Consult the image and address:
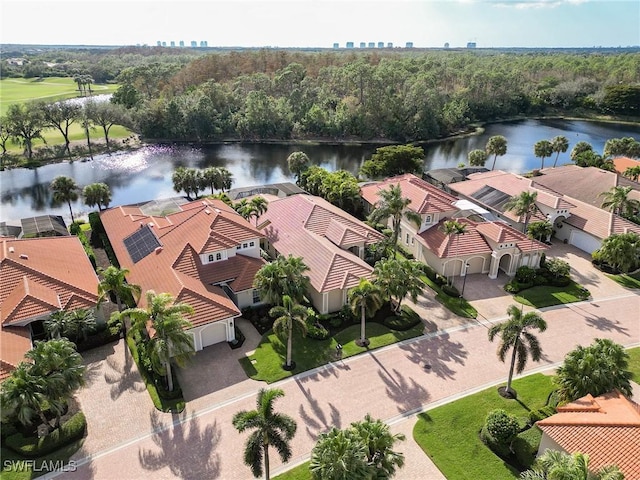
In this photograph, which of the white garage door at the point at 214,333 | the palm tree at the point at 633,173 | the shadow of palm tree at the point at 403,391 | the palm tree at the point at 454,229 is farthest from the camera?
the palm tree at the point at 633,173

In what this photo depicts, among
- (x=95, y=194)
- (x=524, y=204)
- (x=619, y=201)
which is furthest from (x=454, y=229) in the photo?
(x=95, y=194)

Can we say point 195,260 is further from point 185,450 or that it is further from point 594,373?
point 594,373

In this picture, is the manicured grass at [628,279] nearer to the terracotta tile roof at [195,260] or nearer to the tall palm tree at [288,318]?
the tall palm tree at [288,318]

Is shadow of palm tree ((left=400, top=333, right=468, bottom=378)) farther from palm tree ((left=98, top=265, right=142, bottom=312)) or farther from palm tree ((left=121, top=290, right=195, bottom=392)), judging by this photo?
palm tree ((left=98, top=265, right=142, bottom=312))

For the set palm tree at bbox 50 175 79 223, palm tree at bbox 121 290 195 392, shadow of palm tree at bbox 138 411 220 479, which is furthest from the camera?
palm tree at bbox 50 175 79 223

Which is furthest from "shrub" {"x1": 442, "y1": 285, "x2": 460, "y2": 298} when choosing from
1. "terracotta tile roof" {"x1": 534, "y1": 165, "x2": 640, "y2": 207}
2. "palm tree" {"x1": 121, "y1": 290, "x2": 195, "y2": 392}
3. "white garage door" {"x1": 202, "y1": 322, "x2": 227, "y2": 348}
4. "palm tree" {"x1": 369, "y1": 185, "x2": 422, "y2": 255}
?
"terracotta tile roof" {"x1": 534, "y1": 165, "x2": 640, "y2": 207}

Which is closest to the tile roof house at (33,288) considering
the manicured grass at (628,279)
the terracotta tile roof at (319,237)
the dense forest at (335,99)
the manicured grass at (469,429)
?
the terracotta tile roof at (319,237)
